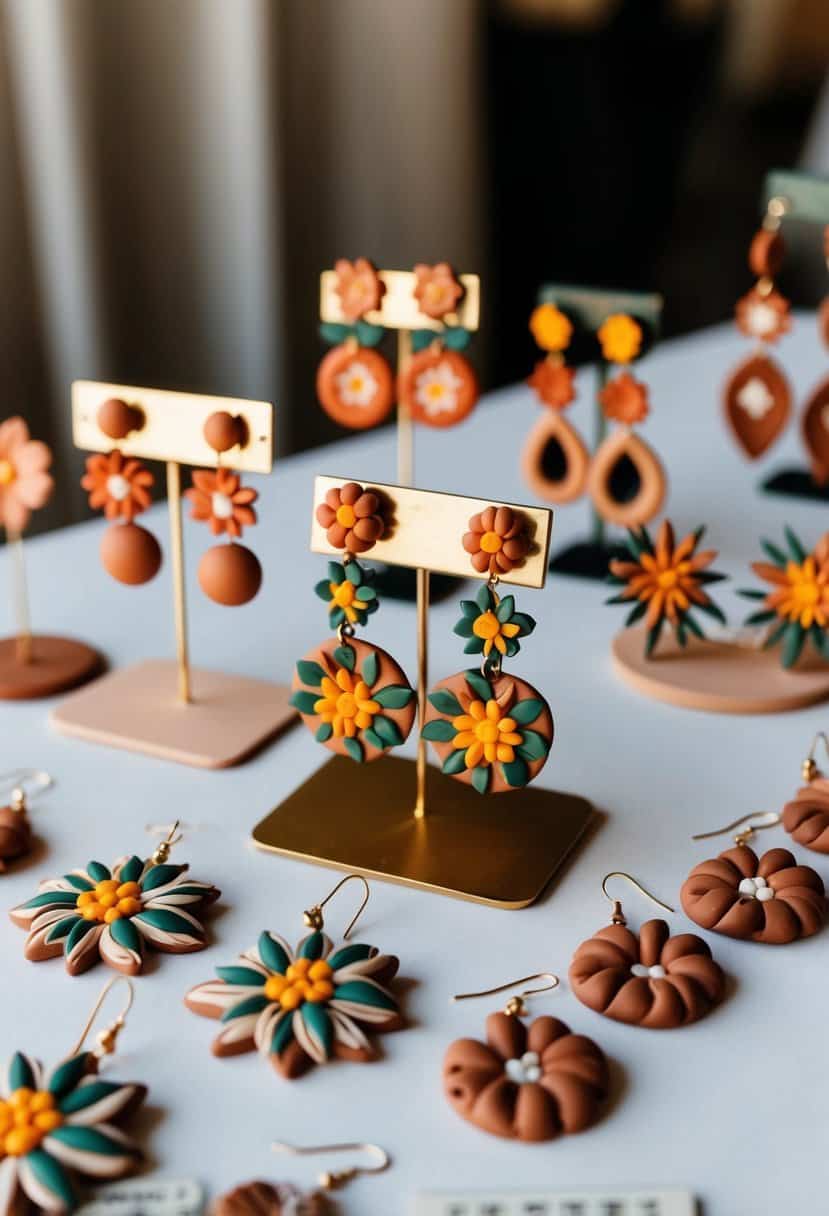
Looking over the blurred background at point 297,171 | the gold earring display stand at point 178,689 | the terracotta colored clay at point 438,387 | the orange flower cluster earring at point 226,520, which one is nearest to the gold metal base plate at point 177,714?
the gold earring display stand at point 178,689

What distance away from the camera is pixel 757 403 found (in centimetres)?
142

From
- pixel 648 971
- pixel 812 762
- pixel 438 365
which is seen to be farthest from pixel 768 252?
pixel 648 971

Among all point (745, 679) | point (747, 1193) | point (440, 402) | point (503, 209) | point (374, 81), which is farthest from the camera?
point (503, 209)

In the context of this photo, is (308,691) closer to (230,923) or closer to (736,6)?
(230,923)

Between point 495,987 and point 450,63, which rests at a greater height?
point 450,63

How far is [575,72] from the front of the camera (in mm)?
3320

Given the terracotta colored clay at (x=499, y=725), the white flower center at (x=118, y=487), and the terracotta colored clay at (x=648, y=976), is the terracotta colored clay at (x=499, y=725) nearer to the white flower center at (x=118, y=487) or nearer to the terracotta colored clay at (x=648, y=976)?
the terracotta colored clay at (x=648, y=976)

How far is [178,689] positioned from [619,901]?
43cm

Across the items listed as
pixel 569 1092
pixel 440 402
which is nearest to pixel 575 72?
pixel 440 402

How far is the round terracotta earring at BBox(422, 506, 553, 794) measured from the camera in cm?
85

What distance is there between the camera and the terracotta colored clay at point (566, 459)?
4.41ft

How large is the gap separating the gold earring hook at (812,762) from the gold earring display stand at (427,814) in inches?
6.7

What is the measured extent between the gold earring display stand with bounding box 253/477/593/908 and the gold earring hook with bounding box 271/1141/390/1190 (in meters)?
0.21

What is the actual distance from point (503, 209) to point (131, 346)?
3.84 ft
